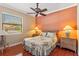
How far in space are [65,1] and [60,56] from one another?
1130 mm

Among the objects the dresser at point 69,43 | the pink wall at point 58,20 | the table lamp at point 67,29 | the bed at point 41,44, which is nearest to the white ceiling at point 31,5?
the pink wall at point 58,20

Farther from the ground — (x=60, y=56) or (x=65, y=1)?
(x=65, y=1)

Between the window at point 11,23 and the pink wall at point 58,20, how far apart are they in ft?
1.39

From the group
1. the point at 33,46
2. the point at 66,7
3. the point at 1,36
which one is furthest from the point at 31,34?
the point at 66,7

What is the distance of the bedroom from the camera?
1.84 meters

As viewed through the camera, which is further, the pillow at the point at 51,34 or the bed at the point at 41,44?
the pillow at the point at 51,34

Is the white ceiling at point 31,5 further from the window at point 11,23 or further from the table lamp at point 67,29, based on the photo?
the table lamp at point 67,29

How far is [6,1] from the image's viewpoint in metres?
1.82

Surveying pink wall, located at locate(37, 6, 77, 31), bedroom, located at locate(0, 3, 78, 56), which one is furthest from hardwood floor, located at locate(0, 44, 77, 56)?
pink wall, located at locate(37, 6, 77, 31)

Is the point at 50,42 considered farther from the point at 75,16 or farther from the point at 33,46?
the point at 75,16

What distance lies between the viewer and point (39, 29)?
196cm

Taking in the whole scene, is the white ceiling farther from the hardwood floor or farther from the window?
the hardwood floor

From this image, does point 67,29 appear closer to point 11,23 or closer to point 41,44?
point 41,44

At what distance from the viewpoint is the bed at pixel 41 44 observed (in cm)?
185
